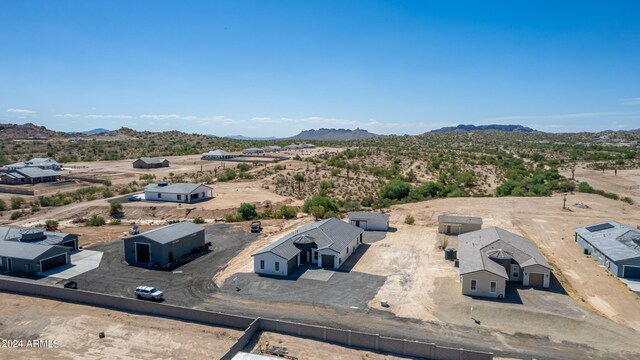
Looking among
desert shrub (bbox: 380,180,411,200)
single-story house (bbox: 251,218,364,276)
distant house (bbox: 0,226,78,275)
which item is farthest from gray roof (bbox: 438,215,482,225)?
distant house (bbox: 0,226,78,275)

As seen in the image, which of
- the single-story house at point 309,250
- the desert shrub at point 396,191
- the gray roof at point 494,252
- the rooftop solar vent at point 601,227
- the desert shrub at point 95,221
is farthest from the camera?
the desert shrub at point 396,191

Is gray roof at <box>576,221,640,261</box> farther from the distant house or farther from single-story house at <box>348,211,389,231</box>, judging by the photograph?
the distant house

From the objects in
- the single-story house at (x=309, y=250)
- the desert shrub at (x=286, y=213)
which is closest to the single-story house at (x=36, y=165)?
the desert shrub at (x=286, y=213)

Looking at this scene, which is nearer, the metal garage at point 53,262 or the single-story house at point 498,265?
the single-story house at point 498,265

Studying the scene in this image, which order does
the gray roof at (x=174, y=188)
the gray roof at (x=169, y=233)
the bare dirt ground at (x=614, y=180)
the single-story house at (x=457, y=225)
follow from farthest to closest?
the bare dirt ground at (x=614, y=180) → the gray roof at (x=174, y=188) → the single-story house at (x=457, y=225) → the gray roof at (x=169, y=233)

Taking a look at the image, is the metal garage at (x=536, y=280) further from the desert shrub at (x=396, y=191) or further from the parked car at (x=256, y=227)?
the desert shrub at (x=396, y=191)

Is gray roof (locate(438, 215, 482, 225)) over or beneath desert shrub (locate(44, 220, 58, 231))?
over

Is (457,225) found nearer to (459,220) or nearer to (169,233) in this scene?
(459,220)

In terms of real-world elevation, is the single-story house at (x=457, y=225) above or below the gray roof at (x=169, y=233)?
below
